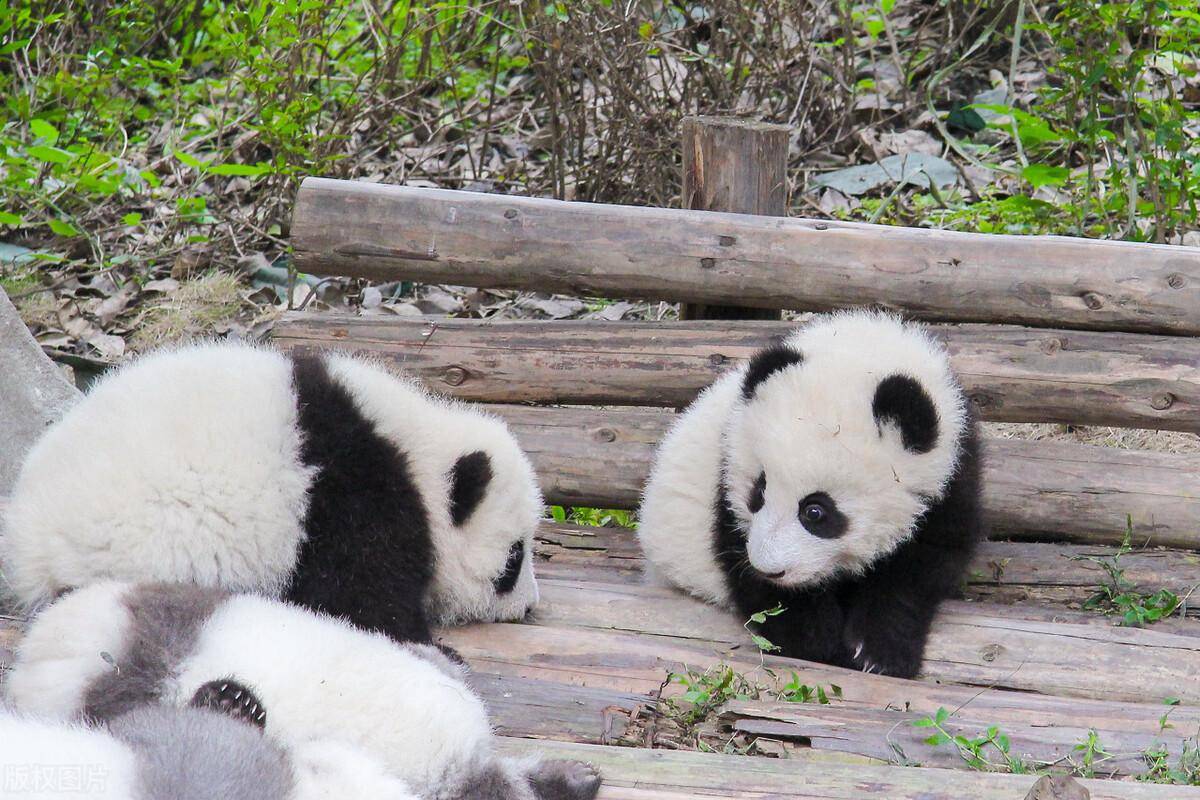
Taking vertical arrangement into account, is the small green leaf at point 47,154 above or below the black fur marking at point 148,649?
above

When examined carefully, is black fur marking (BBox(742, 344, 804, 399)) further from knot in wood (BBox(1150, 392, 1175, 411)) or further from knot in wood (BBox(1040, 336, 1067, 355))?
knot in wood (BBox(1150, 392, 1175, 411))

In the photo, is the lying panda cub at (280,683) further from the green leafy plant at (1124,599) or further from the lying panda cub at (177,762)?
the green leafy plant at (1124,599)

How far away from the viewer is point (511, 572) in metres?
3.80

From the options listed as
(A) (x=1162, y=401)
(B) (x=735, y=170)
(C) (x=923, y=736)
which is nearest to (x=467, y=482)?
(C) (x=923, y=736)

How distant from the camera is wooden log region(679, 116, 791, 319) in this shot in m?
4.86

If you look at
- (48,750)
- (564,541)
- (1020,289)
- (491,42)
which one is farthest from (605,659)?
(491,42)

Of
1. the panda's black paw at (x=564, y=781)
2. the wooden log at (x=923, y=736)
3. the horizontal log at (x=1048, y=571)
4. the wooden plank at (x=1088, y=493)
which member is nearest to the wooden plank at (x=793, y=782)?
the panda's black paw at (x=564, y=781)

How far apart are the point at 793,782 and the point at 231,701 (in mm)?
1160

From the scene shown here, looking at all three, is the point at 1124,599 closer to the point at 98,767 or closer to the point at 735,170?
the point at 735,170

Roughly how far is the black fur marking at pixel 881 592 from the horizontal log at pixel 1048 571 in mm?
347

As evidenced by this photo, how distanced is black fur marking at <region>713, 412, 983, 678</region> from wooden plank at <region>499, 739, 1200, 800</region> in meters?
0.96

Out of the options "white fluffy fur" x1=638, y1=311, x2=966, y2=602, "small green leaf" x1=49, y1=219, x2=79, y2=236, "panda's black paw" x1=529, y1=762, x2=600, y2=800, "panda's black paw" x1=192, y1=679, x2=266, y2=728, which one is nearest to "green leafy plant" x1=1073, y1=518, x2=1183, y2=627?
"white fluffy fur" x1=638, y1=311, x2=966, y2=602

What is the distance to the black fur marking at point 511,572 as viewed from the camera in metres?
3.77

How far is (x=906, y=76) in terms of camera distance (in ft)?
26.3
